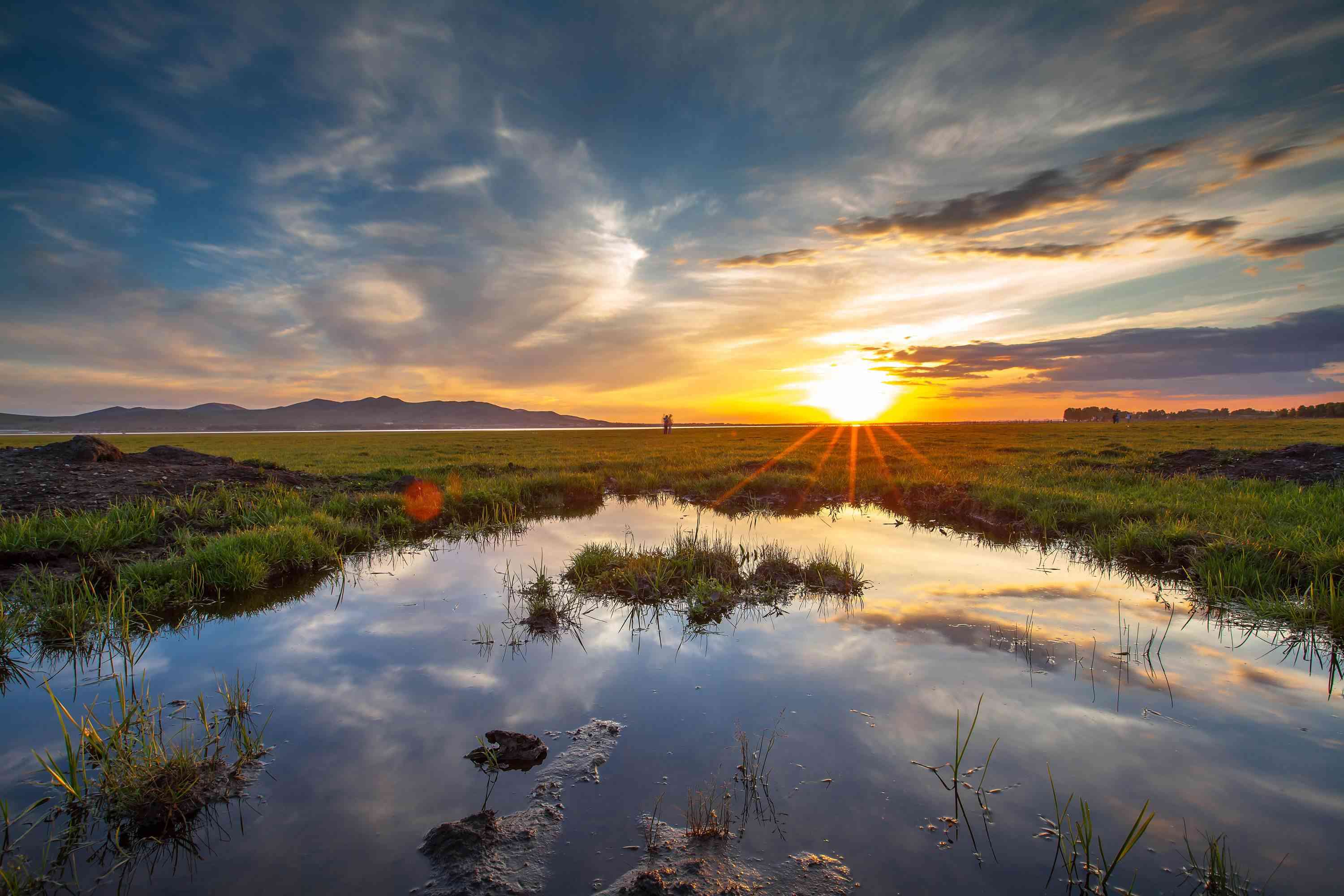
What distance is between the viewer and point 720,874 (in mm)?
2881

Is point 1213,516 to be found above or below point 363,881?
above

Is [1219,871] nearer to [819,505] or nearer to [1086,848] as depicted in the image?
[1086,848]

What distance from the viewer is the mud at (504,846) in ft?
9.30

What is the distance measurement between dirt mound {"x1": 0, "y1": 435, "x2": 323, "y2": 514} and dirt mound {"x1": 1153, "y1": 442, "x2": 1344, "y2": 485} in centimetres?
2677

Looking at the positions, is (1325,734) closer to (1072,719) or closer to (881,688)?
(1072,719)

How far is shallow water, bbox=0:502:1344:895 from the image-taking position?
307cm

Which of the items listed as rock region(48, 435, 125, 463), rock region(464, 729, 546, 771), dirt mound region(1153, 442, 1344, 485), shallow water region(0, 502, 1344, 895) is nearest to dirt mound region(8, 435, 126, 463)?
rock region(48, 435, 125, 463)

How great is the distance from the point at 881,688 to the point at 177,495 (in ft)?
49.3

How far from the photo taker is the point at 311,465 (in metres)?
24.5

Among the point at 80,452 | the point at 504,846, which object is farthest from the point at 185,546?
the point at 80,452

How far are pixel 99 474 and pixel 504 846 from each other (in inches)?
613

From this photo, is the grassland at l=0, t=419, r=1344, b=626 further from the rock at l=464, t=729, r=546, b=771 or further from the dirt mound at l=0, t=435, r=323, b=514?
the rock at l=464, t=729, r=546, b=771

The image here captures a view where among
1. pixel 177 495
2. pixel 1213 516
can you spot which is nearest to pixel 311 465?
pixel 177 495

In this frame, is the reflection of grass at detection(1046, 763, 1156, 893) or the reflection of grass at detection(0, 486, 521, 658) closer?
the reflection of grass at detection(1046, 763, 1156, 893)
